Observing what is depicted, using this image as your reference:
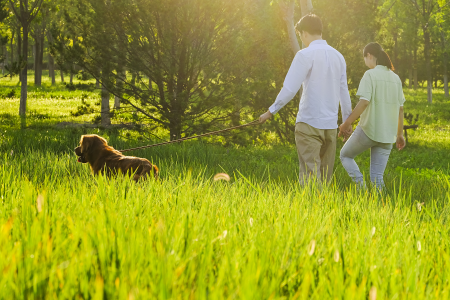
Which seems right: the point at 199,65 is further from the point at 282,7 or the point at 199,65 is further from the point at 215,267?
the point at 215,267

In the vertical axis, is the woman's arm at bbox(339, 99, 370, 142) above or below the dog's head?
above

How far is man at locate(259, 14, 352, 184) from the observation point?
486 centimetres

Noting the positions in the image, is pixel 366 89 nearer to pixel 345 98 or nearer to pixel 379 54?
pixel 345 98

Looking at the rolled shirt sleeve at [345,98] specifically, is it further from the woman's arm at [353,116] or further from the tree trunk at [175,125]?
the tree trunk at [175,125]

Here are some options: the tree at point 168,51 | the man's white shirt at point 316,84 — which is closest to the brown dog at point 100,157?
the man's white shirt at point 316,84

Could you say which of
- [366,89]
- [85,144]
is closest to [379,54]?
[366,89]

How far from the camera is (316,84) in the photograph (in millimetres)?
4938

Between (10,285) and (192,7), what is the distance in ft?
27.0

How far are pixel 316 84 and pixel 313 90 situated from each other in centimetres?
8

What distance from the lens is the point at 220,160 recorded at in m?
8.11

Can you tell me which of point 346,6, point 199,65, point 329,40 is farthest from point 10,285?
point 346,6

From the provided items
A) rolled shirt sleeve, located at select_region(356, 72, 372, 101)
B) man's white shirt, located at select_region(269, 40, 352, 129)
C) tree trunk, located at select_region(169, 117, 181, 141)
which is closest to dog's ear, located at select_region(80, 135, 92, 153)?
man's white shirt, located at select_region(269, 40, 352, 129)

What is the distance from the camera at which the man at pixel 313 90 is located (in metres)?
4.86

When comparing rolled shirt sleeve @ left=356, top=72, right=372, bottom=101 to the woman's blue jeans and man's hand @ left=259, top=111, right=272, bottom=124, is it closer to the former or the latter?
the woman's blue jeans
